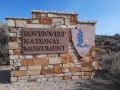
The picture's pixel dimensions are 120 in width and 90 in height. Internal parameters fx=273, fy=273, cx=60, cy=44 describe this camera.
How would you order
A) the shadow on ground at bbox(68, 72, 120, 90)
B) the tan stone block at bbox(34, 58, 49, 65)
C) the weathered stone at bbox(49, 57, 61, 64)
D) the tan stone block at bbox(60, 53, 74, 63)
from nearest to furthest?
the shadow on ground at bbox(68, 72, 120, 90) → the tan stone block at bbox(34, 58, 49, 65) → the weathered stone at bbox(49, 57, 61, 64) → the tan stone block at bbox(60, 53, 74, 63)

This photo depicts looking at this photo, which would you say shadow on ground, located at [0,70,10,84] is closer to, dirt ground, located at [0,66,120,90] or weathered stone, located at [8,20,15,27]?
dirt ground, located at [0,66,120,90]

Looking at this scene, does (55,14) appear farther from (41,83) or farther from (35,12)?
(41,83)

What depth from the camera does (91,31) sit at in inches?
405

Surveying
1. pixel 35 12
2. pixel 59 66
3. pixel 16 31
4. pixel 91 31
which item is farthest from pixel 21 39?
pixel 91 31

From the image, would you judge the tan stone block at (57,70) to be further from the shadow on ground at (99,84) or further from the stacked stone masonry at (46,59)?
the shadow on ground at (99,84)

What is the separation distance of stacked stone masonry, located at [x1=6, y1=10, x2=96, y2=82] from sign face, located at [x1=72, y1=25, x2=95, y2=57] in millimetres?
146

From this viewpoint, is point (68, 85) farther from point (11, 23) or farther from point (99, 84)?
point (11, 23)

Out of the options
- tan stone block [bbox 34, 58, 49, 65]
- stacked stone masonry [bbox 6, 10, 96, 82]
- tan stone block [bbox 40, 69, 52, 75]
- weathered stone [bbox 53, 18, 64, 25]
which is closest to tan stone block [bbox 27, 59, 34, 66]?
stacked stone masonry [bbox 6, 10, 96, 82]

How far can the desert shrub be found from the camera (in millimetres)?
9502

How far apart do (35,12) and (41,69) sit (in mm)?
2026

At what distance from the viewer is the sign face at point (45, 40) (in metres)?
9.52

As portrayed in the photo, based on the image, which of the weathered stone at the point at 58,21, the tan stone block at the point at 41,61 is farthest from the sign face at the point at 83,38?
the tan stone block at the point at 41,61

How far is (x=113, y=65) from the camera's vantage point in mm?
10039

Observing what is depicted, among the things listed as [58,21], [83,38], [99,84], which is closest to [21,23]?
[58,21]
